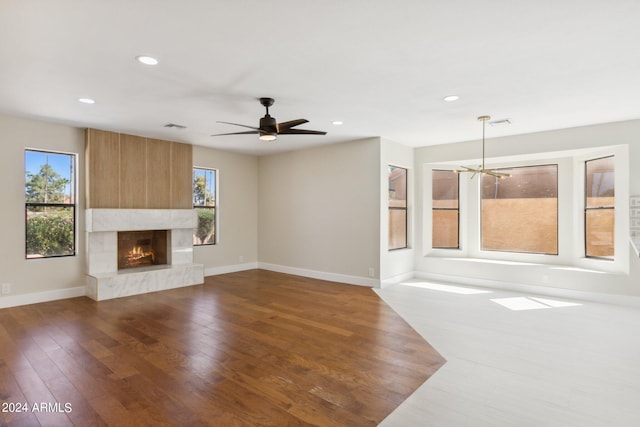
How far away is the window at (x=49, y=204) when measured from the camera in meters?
5.01

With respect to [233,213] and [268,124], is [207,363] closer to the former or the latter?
[268,124]

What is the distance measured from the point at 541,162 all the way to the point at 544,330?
3546 mm

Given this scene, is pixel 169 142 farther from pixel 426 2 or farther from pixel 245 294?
pixel 426 2

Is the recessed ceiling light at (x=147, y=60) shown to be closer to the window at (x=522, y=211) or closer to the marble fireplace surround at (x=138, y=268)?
the marble fireplace surround at (x=138, y=268)

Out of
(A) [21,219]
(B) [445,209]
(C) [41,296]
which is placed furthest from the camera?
(B) [445,209]

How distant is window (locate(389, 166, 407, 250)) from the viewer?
21.3ft

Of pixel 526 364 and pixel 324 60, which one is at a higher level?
pixel 324 60

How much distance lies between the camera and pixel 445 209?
7.07 metres

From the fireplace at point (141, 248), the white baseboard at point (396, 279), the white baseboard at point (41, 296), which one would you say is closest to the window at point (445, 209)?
the white baseboard at point (396, 279)

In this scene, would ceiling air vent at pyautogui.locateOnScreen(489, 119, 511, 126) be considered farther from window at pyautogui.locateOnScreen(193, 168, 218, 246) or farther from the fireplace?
the fireplace

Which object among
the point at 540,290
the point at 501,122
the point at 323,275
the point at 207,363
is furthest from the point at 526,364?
the point at 323,275

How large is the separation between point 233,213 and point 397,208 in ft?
11.7

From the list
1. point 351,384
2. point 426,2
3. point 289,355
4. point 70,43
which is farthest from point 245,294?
point 426,2

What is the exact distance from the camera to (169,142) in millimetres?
6363
